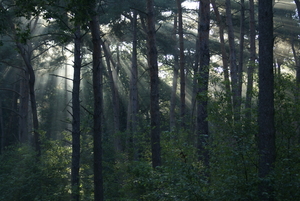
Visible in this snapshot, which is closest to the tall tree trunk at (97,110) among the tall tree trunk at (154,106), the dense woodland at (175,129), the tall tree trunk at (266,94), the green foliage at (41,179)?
the dense woodland at (175,129)

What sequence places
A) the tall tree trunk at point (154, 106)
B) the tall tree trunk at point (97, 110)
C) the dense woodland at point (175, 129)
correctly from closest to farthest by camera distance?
the dense woodland at point (175, 129)
the tall tree trunk at point (97, 110)
the tall tree trunk at point (154, 106)

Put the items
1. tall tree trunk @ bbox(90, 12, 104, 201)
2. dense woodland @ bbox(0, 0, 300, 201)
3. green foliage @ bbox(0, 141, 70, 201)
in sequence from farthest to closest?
green foliage @ bbox(0, 141, 70, 201)
tall tree trunk @ bbox(90, 12, 104, 201)
dense woodland @ bbox(0, 0, 300, 201)

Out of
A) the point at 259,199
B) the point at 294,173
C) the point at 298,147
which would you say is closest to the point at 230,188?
the point at 259,199

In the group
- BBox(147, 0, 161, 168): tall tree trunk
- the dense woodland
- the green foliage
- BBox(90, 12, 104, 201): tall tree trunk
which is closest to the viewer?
the dense woodland

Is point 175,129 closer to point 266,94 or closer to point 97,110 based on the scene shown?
point 97,110

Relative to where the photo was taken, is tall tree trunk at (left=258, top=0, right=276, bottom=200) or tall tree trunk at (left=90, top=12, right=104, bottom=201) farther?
tall tree trunk at (left=90, top=12, right=104, bottom=201)

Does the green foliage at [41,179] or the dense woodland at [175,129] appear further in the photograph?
the green foliage at [41,179]

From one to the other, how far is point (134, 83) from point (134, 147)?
440 cm

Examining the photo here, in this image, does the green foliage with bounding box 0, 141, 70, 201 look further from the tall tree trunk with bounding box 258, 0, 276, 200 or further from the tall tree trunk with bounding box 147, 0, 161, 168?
the tall tree trunk with bounding box 258, 0, 276, 200

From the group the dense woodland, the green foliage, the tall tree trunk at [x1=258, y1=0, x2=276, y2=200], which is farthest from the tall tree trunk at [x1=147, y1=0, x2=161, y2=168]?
the tall tree trunk at [x1=258, y1=0, x2=276, y2=200]

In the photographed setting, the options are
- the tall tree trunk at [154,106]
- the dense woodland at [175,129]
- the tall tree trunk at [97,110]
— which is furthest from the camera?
the tall tree trunk at [154,106]

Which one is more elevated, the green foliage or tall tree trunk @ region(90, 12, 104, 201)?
tall tree trunk @ region(90, 12, 104, 201)

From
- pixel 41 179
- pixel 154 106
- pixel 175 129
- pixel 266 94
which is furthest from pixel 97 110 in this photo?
pixel 41 179

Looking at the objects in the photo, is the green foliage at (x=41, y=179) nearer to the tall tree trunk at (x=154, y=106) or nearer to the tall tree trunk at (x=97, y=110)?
the tall tree trunk at (x=97, y=110)
